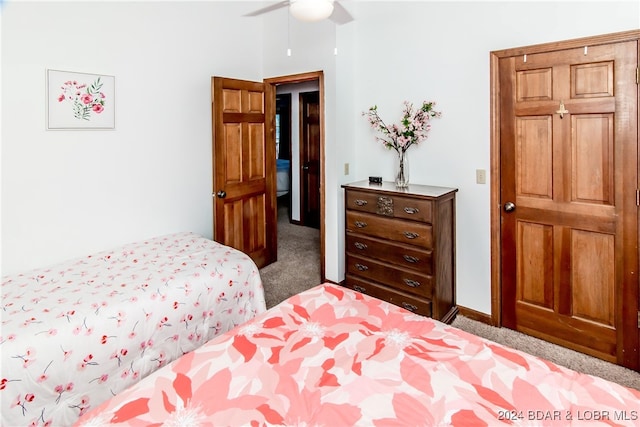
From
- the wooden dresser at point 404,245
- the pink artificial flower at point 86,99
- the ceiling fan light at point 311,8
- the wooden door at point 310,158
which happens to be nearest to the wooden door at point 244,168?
the pink artificial flower at point 86,99

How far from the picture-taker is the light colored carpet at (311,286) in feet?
8.04

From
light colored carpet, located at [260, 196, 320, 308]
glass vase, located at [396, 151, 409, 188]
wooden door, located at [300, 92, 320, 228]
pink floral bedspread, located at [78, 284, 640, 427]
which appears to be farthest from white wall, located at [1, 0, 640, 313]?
wooden door, located at [300, 92, 320, 228]

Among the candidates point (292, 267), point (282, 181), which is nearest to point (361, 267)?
point (292, 267)

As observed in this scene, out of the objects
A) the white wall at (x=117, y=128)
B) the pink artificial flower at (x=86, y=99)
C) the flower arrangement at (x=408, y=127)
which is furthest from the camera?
the flower arrangement at (x=408, y=127)

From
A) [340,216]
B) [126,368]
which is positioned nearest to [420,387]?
[126,368]

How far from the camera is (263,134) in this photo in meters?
4.16

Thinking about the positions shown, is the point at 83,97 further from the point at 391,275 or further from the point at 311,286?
the point at 391,275

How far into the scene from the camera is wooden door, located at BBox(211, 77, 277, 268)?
362 centimetres

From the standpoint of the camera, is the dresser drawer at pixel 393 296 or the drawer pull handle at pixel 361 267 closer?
the dresser drawer at pixel 393 296

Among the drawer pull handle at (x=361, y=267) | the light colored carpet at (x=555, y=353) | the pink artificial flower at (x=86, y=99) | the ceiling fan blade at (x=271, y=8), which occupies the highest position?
the ceiling fan blade at (x=271, y=8)

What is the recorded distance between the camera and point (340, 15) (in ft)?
11.2

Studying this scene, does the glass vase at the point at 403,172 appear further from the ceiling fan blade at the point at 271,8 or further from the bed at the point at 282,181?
the bed at the point at 282,181

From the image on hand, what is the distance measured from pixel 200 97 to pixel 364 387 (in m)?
3.14

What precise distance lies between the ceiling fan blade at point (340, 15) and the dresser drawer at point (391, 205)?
1579 millimetres
